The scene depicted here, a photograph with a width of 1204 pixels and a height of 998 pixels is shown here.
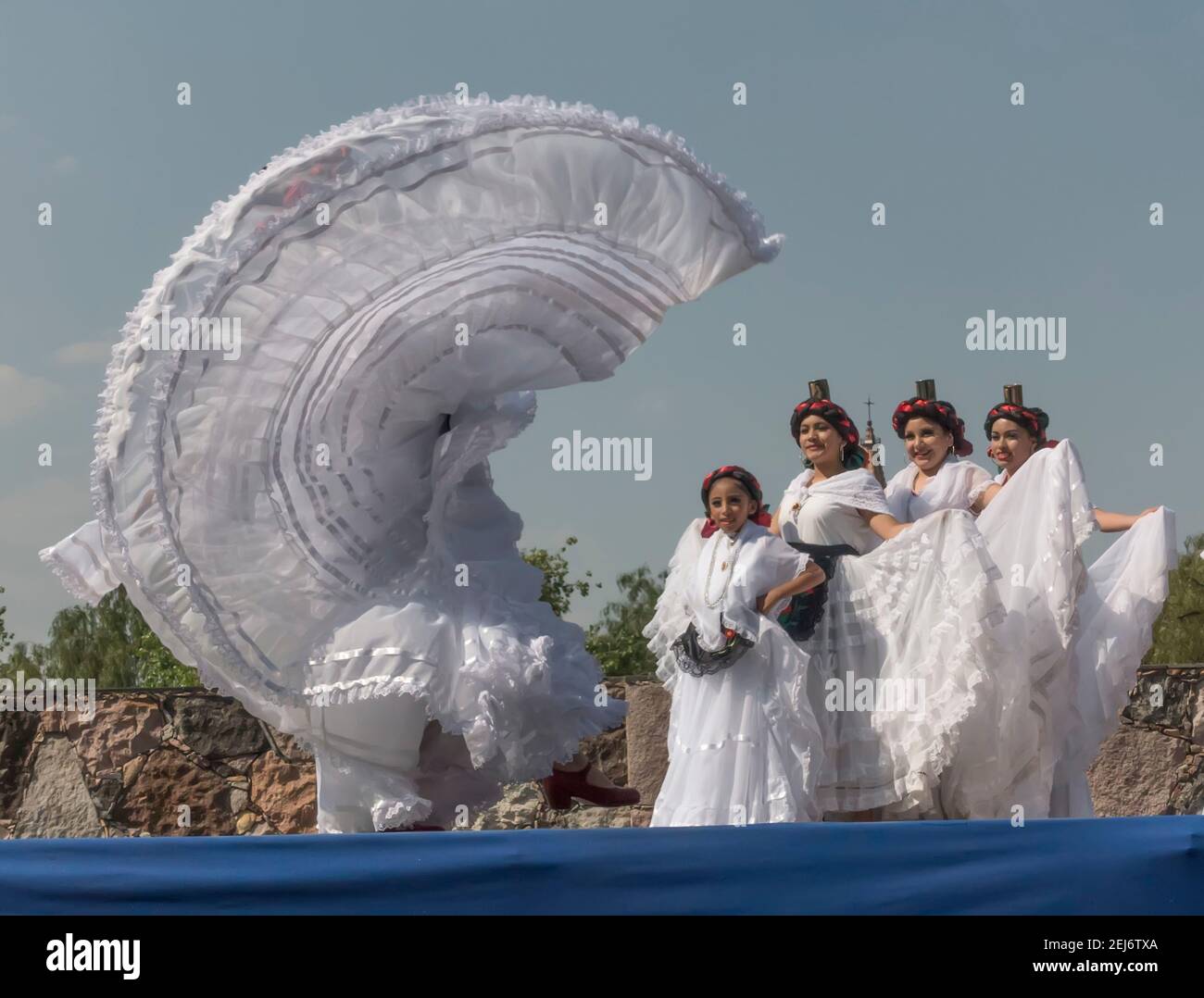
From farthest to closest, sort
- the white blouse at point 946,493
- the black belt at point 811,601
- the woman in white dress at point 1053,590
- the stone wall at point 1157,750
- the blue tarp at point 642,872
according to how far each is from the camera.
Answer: the stone wall at point 1157,750
the white blouse at point 946,493
the black belt at point 811,601
the woman in white dress at point 1053,590
the blue tarp at point 642,872

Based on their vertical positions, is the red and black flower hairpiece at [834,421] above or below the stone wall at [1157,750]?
above

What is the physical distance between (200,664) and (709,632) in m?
1.65

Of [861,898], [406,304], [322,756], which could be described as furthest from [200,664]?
[861,898]

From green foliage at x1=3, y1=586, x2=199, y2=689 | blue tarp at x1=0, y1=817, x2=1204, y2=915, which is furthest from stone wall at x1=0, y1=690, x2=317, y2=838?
green foliage at x1=3, y1=586, x2=199, y2=689

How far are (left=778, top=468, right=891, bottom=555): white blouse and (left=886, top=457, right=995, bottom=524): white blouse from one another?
233 mm

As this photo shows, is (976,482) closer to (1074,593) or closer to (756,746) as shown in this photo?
(1074,593)

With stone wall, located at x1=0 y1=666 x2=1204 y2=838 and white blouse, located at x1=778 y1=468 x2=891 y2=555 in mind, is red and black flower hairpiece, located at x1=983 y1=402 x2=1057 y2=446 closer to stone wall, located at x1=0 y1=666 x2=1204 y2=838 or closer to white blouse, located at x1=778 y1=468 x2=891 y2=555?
white blouse, located at x1=778 y1=468 x2=891 y2=555

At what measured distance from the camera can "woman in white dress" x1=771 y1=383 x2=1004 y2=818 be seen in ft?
15.1

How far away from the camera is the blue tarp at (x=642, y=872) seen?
8.53 feet

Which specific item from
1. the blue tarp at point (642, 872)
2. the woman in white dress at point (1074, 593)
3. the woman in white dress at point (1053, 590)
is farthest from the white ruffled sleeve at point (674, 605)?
the blue tarp at point (642, 872)

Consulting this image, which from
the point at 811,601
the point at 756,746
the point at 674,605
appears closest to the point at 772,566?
the point at 811,601

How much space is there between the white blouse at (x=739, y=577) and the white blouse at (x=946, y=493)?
0.69 meters

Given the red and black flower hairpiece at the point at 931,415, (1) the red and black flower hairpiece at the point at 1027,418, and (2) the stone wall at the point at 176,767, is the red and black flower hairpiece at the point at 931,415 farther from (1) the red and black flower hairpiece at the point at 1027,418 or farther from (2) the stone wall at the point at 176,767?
(2) the stone wall at the point at 176,767

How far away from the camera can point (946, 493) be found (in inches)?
203
